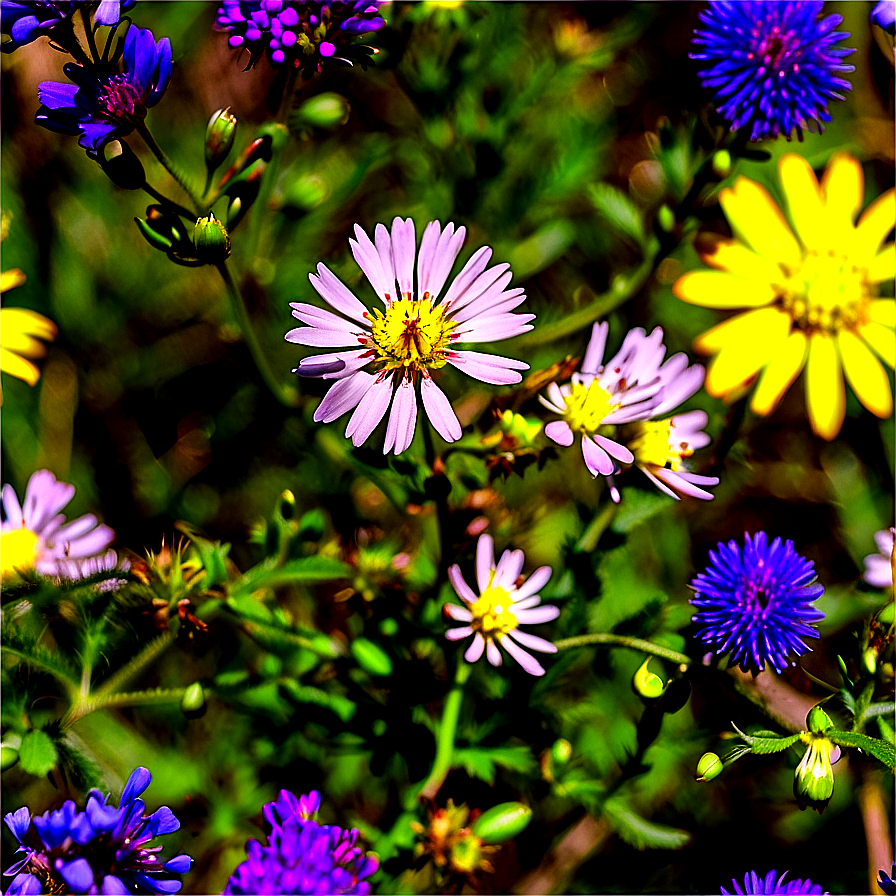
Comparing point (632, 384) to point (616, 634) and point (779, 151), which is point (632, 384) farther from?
point (779, 151)

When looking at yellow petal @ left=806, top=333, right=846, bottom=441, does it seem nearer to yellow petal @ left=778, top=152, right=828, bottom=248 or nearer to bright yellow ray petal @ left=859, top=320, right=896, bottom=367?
bright yellow ray petal @ left=859, top=320, right=896, bottom=367

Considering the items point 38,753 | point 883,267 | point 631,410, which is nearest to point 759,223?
point 883,267

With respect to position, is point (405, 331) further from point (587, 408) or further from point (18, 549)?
point (18, 549)

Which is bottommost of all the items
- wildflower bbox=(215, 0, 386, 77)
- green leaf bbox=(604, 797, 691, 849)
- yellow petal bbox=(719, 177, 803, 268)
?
green leaf bbox=(604, 797, 691, 849)

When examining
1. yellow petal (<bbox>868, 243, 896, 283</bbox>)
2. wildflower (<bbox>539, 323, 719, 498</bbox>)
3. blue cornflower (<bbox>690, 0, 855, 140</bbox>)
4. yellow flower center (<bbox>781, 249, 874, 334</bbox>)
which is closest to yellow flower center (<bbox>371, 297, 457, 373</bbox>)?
wildflower (<bbox>539, 323, 719, 498</bbox>)

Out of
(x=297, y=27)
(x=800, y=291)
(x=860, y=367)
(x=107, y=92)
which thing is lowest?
(x=107, y=92)

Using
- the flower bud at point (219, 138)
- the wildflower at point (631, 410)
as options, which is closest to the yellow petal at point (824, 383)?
the wildflower at point (631, 410)
